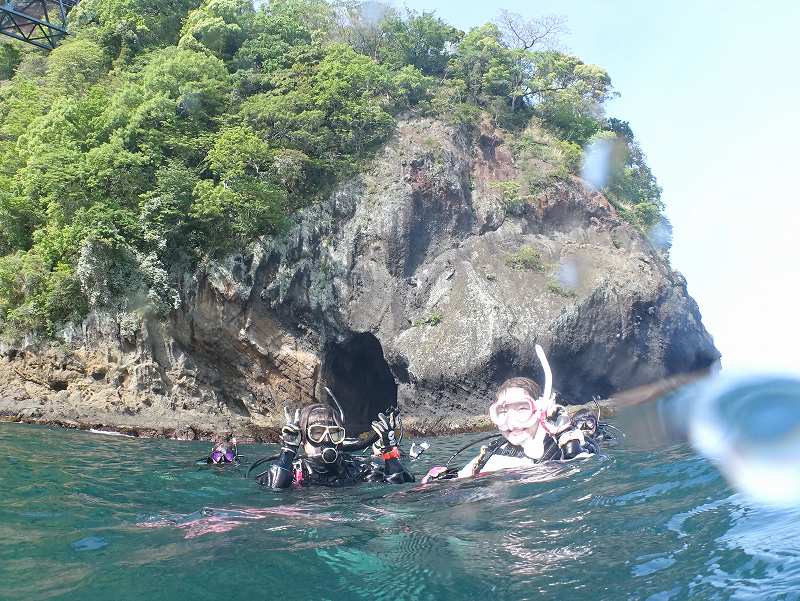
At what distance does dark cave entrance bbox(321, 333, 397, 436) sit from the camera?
22.4m

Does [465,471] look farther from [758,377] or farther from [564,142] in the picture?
[564,142]

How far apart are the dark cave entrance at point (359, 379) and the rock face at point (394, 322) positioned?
8 cm

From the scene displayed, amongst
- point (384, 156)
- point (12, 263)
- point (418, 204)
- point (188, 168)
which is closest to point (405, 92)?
point (384, 156)

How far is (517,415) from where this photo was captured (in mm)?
6473

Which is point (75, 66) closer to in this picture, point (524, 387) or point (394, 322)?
point (394, 322)

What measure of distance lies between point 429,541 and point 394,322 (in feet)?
55.7

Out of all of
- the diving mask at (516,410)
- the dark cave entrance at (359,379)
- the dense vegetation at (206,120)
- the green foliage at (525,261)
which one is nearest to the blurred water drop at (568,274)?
the green foliage at (525,261)

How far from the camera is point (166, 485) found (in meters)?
8.59

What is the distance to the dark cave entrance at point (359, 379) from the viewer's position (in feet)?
73.6

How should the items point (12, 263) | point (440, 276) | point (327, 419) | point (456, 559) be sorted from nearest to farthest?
point (456, 559) < point (327, 419) < point (12, 263) < point (440, 276)

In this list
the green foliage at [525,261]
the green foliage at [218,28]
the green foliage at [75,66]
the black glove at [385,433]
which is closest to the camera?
the black glove at [385,433]

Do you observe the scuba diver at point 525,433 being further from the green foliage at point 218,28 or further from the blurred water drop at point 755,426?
the green foliage at point 218,28

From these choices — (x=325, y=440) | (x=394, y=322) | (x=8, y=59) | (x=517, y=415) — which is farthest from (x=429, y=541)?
(x=8, y=59)

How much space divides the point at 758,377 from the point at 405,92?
24201mm
